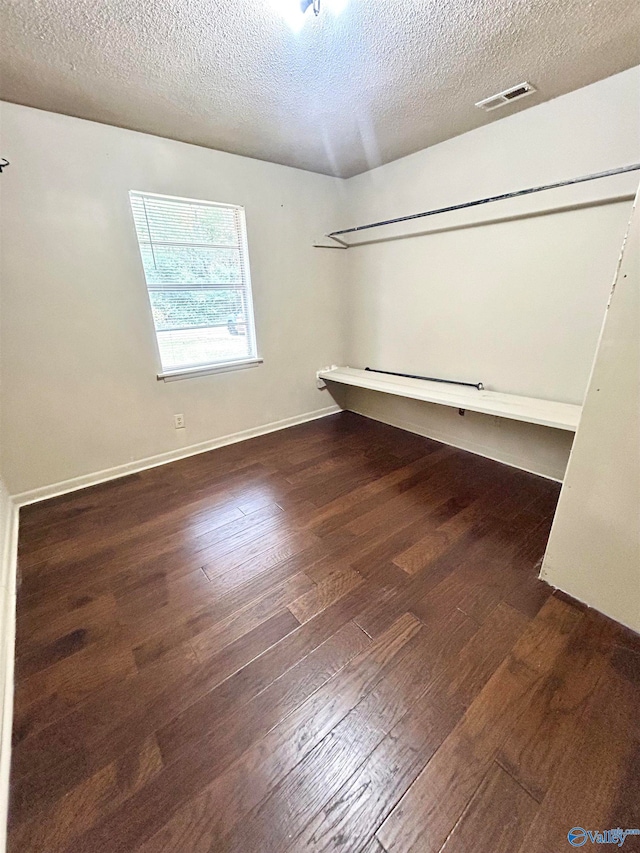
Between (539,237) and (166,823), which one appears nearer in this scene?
(166,823)

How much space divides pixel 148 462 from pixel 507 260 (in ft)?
10.4

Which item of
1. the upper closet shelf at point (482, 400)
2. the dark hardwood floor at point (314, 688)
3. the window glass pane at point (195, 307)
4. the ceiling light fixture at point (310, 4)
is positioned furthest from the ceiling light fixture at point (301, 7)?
the dark hardwood floor at point (314, 688)

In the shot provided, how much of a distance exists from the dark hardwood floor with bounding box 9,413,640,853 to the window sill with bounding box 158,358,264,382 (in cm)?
117

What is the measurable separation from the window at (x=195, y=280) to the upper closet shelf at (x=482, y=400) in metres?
1.16

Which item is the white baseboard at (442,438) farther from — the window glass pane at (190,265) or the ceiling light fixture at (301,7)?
the ceiling light fixture at (301,7)

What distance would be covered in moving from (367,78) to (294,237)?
4.90ft

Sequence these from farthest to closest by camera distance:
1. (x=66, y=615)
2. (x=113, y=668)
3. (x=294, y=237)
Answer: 1. (x=294, y=237)
2. (x=66, y=615)
3. (x=113, y=668)

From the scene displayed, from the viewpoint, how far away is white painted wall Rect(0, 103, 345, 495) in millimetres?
2062

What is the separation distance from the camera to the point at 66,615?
1.50 m

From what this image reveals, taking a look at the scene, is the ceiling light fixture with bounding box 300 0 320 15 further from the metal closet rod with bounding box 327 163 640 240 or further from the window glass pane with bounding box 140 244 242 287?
the window glass pane with bounding box 140 244 242 287

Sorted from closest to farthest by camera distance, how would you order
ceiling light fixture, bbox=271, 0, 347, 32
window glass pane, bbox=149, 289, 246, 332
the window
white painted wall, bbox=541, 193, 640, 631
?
white painted wall, bbox=541, 193, 640, 631
ceiling light fixture, bbox=271, 0, 347, 32
the window
window glass pane, bbox=149, 289, 246, 332

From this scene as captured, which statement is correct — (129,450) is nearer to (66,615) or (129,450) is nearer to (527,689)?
(66,615)

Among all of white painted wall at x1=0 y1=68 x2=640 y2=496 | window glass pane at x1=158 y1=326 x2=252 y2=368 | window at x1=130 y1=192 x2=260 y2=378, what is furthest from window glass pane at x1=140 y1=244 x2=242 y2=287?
window glass pane at x1=158 y1=326 x2=252 y2=368

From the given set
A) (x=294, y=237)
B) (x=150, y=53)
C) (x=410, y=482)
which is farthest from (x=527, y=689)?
(x=294, y=237)
